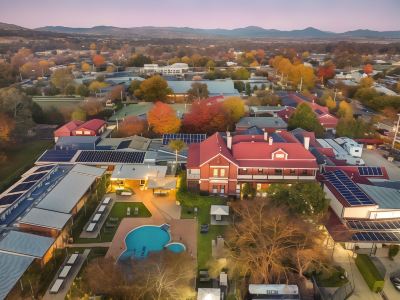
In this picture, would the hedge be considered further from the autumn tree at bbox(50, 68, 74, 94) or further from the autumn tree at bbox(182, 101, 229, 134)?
the autumn tree at bbox(50, 68, 74, 94)

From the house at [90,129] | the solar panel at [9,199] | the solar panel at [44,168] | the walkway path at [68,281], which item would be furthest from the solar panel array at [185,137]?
the walkway path at [68,281]

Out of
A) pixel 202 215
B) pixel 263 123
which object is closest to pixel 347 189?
pixel 202 215

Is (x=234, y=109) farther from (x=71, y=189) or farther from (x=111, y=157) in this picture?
(x=71, y=189)

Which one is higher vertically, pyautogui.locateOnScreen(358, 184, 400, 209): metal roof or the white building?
pyautogui.locateOnScreen(358, 184, 400, 209): metal roof

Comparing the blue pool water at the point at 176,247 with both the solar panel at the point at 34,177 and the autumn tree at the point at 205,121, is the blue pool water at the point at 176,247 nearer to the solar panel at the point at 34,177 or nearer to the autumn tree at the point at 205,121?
the solar panel at the point at 34,177

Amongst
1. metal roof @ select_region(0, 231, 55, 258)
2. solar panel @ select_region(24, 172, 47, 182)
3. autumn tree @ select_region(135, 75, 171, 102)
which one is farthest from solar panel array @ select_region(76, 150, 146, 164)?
autumn tree @ select_region(135, 75, 171, 102)
